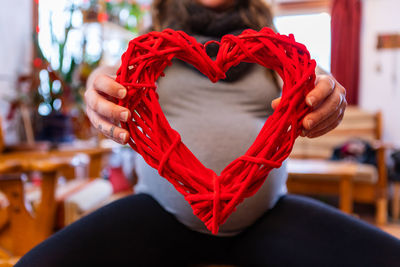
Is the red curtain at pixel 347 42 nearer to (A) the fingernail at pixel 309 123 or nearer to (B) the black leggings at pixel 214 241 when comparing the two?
(B) the black leggings at pixel 214 241

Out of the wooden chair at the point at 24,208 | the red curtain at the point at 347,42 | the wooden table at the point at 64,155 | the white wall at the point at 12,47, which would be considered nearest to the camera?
the wooden chair at the point at 24,208

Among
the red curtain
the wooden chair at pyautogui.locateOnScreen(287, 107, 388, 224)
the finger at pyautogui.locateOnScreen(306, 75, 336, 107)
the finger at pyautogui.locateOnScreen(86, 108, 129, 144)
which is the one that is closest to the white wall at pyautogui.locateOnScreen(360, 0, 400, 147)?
the red curtain

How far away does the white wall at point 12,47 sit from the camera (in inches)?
80.0

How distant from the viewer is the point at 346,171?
200cm

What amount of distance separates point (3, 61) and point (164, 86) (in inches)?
73.6

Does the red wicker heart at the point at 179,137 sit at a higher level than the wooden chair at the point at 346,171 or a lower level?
higher

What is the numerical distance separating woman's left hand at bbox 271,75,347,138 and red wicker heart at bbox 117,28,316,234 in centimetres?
1

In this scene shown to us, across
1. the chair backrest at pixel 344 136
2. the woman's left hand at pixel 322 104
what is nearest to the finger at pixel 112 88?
the woman's left hand at pixel 322 104

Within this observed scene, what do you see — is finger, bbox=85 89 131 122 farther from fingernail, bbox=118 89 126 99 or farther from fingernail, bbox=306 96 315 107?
fingernail, bbox=306 96 315 107

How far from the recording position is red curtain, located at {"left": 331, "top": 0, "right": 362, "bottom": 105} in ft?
11.3

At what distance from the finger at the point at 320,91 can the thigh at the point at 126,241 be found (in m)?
0.37

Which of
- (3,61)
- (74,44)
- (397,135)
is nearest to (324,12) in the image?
(397,135)

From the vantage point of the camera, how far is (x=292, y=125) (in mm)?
391

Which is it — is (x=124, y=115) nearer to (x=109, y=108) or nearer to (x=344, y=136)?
(x=109, y=108)
